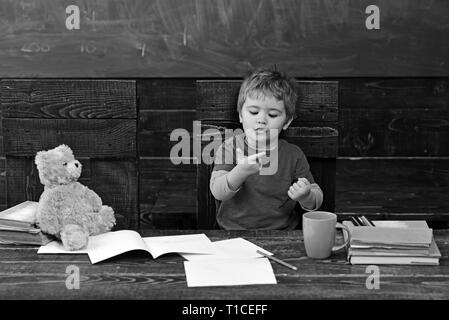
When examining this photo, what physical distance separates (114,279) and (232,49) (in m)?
1.67

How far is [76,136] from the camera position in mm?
1859

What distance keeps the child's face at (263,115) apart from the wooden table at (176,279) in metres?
0.46

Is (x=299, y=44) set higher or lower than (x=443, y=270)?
higher

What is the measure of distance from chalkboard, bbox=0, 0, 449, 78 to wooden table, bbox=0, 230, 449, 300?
4.74 ft

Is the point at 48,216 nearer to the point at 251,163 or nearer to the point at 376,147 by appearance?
the point at 251,163

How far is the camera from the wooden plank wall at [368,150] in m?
2.79

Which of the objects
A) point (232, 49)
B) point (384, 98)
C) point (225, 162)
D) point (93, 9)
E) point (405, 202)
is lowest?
point (405, 202)

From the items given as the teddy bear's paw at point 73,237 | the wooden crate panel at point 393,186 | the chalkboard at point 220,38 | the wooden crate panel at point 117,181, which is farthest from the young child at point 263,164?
the wooden crate panel at point 393,186

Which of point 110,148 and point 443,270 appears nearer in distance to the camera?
point 443,270

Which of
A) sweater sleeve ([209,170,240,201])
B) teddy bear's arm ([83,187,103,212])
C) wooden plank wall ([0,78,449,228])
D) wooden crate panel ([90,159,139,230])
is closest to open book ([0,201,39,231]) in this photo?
teddy bear's arm ([83,187,103,212])

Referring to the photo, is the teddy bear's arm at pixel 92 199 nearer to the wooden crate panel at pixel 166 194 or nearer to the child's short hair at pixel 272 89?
the child's short hair at pixel 272 89

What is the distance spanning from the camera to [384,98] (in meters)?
2.79
